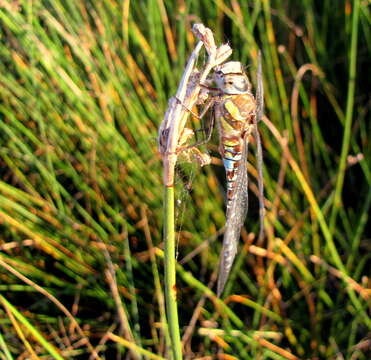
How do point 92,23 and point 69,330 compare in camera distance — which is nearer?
point 69,330

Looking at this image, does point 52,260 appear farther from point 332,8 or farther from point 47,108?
point 332,8

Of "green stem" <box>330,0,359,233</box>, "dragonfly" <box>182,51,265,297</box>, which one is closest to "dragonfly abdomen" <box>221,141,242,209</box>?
"dragonfly" <box>182,51,265,297</box>

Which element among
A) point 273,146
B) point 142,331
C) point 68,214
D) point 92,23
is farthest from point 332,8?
point 142,331

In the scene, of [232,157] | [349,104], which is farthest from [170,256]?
[349,104]

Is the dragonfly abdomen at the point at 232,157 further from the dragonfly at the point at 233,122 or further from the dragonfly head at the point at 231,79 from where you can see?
the dragonfly head at the point at 231,79

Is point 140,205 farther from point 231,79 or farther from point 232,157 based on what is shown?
point 231,79

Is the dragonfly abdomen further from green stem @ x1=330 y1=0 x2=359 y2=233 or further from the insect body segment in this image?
green stem @ x1=330 y1=0 x2=359 y2=233

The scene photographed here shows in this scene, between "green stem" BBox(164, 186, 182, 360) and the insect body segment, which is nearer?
"green stem" BBox(164, 186, 182, 360)
